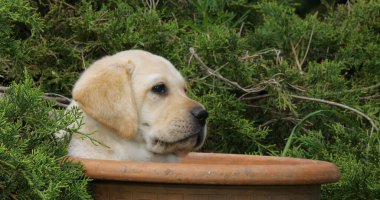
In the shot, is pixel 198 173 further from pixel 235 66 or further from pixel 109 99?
pixel 235 66

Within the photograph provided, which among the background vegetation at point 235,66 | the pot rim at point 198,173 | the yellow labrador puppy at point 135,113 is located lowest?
the background vegetation at point 235,66

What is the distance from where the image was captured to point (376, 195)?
4.44 meters

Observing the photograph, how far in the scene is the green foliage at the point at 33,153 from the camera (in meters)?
3.19

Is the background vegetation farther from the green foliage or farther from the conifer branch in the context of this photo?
the green foliage

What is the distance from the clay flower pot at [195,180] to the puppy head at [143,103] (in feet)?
1.47

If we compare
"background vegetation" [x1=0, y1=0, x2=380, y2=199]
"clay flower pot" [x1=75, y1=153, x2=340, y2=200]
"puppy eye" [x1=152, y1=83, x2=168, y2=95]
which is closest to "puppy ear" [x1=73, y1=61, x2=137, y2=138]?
"puppy eye" [x1=152, y1=83, x2=168, y2=95]

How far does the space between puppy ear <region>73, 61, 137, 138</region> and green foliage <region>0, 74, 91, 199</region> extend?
13.6 inches

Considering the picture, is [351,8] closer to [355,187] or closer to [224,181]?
[355,187]

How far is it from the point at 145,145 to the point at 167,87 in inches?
12.7

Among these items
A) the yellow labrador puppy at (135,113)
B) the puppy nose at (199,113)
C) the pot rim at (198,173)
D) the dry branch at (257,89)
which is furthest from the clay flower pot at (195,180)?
the dry branch at (257,89)

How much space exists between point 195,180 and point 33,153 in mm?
656

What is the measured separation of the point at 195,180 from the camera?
3.37m

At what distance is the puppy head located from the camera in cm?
390

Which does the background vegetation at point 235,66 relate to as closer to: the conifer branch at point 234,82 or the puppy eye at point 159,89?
the conifer branch at point 234,82
